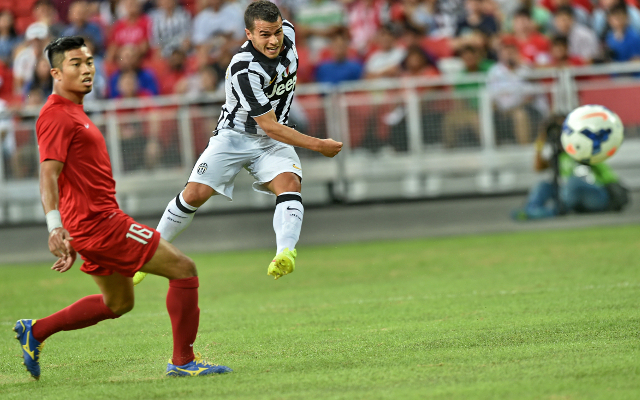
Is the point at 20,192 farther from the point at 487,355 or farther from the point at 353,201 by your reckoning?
the point at 487,355

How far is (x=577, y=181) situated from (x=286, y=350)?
8.45m

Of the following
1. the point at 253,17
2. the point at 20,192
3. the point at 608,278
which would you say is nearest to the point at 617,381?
the point at 253,17

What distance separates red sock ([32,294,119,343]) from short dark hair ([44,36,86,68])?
Result: 1400 millimetres

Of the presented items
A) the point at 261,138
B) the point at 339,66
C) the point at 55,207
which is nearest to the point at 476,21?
the point at 339,66

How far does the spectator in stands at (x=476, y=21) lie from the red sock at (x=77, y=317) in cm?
1155

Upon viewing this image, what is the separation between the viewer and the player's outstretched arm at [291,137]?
233 inches

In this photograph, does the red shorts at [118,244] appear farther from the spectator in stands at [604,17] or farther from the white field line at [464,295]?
the spectator in stands at [604,17]

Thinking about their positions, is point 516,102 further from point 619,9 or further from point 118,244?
point 118,244

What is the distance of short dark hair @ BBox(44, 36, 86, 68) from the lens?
4.70 metres

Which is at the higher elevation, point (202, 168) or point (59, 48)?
point (59, 48)

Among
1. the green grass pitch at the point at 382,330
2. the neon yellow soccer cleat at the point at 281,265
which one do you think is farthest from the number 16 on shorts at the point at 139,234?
the neon yellow soccer cleat at the point at 281,265

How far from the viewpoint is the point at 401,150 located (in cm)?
1388

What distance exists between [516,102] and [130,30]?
25.1 ft

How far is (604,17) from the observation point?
15305 mm
